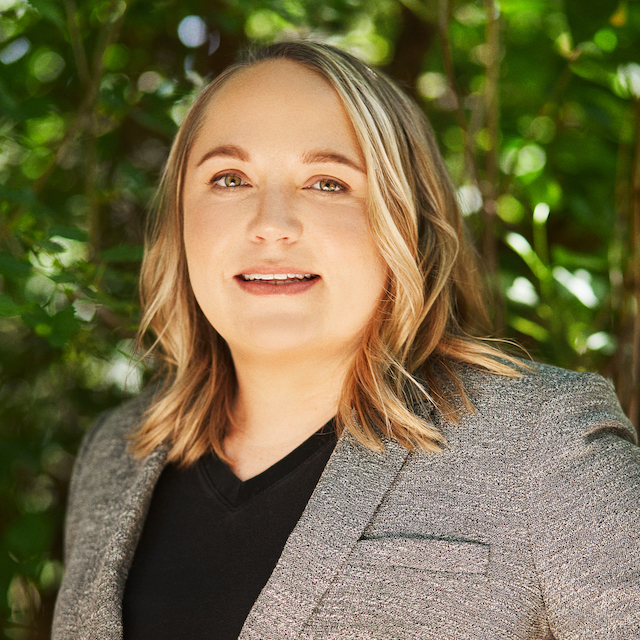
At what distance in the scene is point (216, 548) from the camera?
4.64 feet

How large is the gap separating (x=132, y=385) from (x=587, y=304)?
1429mm

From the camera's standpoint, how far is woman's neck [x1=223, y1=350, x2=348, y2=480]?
148 centimetres

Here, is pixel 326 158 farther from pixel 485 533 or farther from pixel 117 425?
pixel 117 425

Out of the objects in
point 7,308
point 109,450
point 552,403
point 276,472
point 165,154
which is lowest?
point 109,450

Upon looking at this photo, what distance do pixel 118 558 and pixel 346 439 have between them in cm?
60

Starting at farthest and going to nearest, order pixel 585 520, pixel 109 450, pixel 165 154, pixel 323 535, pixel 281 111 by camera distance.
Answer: pixel 165 154 < pixel 109 450 < pixel 281 111 < pixel 323 535 < pixel 585 520

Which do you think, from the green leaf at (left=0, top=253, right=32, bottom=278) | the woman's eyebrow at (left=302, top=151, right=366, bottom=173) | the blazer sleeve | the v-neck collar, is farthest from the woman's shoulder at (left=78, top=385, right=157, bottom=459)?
the blazer sleeve

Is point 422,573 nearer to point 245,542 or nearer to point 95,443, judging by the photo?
point 245,542

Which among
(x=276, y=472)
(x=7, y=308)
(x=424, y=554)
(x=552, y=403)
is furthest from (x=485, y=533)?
(x=7, y=308)

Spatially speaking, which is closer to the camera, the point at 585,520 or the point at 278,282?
the point at 585,520

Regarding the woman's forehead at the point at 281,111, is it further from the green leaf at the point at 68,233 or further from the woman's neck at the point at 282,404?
the woman's neck at the point at 282,404

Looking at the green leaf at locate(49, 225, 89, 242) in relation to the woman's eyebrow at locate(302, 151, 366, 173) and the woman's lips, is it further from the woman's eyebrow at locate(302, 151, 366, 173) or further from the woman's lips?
the woman's eyebrow at locate(302, 151, 366, 173)

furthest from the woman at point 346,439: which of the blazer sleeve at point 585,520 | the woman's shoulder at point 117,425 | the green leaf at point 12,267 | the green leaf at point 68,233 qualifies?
the green leaf at point 12,267

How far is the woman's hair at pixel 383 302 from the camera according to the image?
138 centimetres
